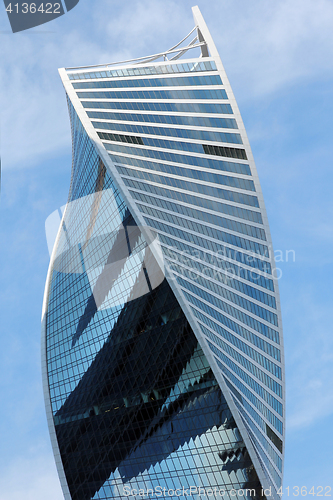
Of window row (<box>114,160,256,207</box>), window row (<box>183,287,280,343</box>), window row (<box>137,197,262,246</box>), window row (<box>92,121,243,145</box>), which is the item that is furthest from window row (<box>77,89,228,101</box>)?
window row (<box>183,287,280,343</box>)

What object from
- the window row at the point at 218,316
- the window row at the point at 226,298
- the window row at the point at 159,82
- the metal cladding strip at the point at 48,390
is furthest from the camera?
the metal cladding strip at the point at 48,390

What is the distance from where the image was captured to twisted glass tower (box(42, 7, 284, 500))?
3408 inches

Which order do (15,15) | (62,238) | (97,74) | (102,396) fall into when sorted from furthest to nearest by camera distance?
(62,238) < (97,74) < (102,396) < (15,15)

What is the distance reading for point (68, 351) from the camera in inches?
4498

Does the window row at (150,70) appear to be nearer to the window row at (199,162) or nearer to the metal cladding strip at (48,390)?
the window row at (199,162)

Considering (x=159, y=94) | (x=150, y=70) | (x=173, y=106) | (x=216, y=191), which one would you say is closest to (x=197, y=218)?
(x=216, y=191)

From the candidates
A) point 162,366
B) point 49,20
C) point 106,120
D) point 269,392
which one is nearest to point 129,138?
point 106,120

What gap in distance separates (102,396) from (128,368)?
9.83 meters

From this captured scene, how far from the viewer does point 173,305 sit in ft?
293

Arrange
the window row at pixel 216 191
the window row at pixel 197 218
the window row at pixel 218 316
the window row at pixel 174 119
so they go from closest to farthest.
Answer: the window row at pixel 218 316, the window row at pixel 197 218, the window row at pixel 216 191, the window row at pixel 174 119

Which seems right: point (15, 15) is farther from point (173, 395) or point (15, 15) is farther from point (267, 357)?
point (267, 357)

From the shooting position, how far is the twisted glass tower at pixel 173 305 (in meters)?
86.6

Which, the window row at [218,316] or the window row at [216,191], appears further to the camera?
the window row at [216,191]

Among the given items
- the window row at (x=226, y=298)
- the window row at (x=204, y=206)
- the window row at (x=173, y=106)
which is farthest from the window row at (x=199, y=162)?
the window row at (x=226, y=298)
